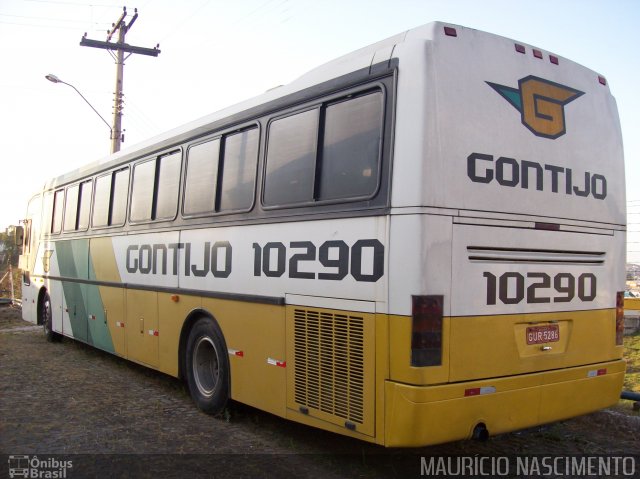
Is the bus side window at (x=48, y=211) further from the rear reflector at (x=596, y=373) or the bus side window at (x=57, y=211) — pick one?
the rear reflector at (x=596, y=373)

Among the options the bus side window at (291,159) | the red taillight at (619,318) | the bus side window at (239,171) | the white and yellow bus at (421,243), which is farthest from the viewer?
the bus side window at (239,171)

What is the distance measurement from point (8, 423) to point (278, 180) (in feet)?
12.1

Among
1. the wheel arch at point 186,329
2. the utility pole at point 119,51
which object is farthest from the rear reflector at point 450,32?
the utility pole at point 119,51

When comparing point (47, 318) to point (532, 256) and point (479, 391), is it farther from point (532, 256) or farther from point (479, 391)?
point (532, 256)

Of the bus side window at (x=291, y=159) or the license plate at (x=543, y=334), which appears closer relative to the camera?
the license plate at (x=543, y=334)

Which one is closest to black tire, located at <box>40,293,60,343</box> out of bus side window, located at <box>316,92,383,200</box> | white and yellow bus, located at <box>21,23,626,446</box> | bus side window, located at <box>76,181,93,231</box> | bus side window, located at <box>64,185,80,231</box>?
bus side window, located at <box>64,185,80,231</box>

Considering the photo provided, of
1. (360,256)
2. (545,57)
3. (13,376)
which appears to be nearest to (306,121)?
(360,256)

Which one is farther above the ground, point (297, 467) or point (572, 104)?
point (572, 104)

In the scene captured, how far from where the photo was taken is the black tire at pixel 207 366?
614cm

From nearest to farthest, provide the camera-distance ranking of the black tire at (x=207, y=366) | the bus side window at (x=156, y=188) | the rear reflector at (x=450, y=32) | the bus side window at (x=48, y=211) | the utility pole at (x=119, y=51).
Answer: the rear reflector at (x=450, y=32), the black tire at (x=207, y=366), the bus side window at (x=156, y=188), the bus side window at (x=48, y=211), the utility pole at (x=119, y=51)

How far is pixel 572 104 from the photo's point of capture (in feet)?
16.6

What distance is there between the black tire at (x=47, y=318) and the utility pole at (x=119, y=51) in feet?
27.7

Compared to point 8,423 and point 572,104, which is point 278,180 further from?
point 8,423

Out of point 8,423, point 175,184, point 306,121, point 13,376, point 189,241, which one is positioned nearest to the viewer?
point 306,121
